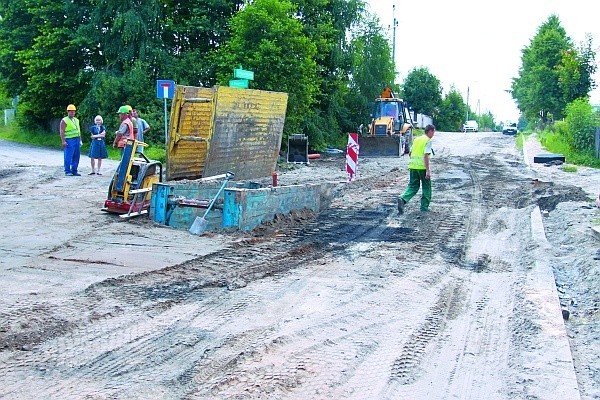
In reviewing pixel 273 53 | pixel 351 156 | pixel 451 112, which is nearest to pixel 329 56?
pixel 273 53

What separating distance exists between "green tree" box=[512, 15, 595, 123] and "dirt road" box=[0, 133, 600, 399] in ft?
91.5

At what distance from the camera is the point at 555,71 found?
41.9m

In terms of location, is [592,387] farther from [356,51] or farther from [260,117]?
[356,51]

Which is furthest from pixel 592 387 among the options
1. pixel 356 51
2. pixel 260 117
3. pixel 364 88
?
pixel 364 88

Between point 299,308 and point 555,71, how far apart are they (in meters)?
40.0

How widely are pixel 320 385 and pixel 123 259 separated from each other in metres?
4.20

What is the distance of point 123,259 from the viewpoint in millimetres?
7957

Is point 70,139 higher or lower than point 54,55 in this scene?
lower

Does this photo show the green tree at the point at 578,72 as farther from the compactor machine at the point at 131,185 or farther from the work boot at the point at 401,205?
the compactor machine at the point at 131,185

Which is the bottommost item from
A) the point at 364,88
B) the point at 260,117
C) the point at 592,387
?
the point at 592,387

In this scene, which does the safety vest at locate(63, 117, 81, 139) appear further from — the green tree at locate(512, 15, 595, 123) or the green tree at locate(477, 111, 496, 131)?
the green tree at locate(477, 111, 496, 131)

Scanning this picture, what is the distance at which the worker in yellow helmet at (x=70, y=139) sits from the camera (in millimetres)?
16141

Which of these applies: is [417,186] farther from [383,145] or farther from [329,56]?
[329,56]

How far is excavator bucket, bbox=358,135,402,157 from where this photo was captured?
2941 cm
